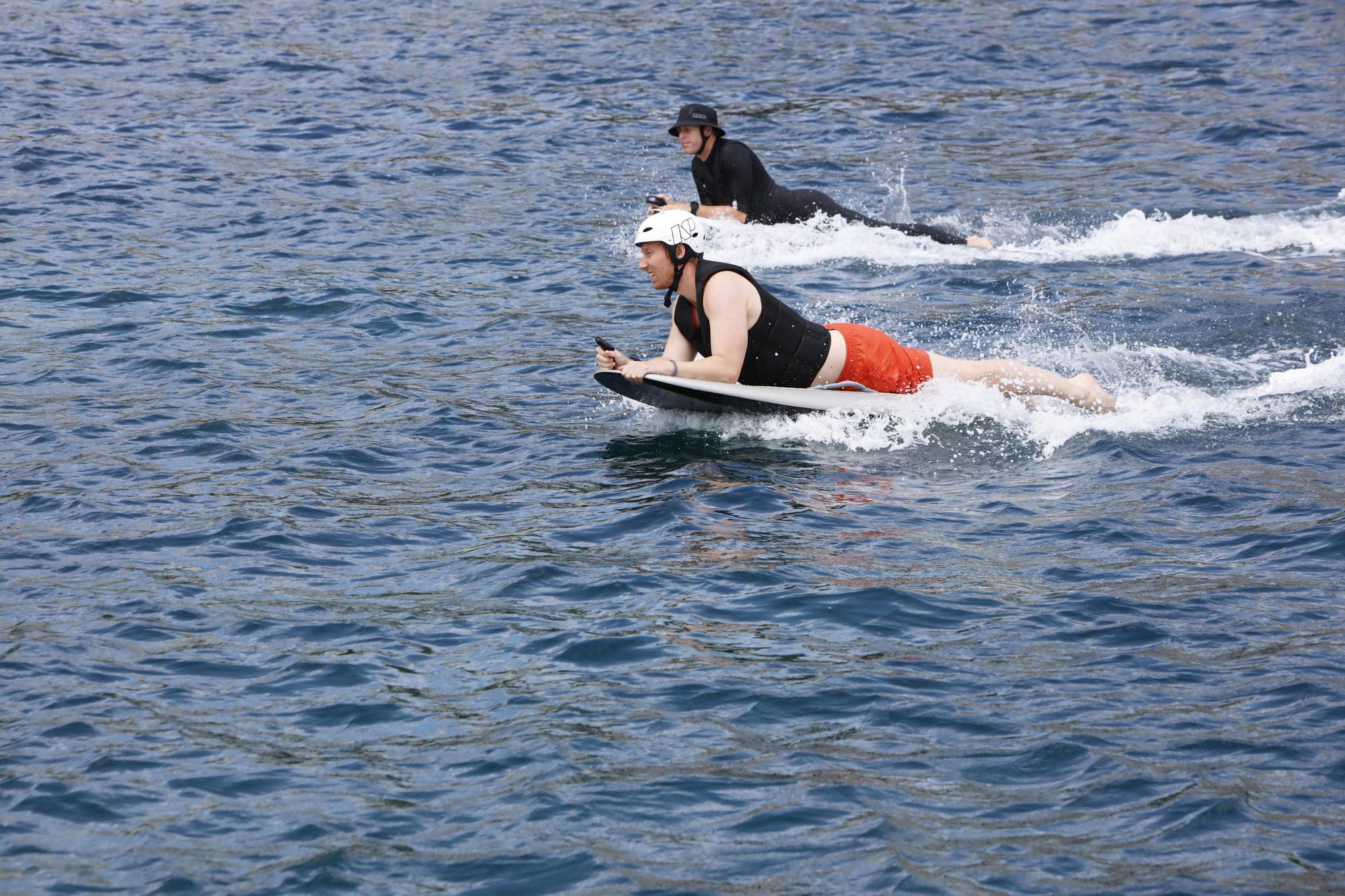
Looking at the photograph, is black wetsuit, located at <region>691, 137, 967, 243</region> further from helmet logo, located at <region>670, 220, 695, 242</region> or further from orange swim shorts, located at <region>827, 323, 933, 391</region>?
helmet logo, located at <region>670, 220, 695, 242</region>

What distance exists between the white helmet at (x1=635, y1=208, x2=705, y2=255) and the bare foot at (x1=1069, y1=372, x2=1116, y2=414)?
2996 mm

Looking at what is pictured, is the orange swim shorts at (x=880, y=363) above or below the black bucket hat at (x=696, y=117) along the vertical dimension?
below

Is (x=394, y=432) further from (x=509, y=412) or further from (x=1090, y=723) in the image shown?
(x=1090, y=723)

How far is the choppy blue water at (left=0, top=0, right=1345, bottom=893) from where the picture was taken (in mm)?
5645

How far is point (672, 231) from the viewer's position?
30.8ft

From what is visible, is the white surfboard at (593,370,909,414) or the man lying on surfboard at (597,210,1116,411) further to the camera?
the white surfboard at (593,370,909,414)

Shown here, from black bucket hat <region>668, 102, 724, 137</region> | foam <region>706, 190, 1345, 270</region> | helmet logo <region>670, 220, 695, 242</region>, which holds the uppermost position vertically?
black bucket hat <region>668, 102, 724, 137</region>

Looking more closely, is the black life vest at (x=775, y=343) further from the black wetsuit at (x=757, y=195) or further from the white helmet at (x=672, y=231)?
the black wetsuit at (x=757, y=195)

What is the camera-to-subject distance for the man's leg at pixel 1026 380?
33.7 feet

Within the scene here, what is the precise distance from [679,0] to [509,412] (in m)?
21.6

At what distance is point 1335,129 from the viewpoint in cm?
1992

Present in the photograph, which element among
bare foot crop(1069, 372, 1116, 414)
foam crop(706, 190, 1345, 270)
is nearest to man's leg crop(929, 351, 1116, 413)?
bare foot crop(1069, 372, 1116, 414)

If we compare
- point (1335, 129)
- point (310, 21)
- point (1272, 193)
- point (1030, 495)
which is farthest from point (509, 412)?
point (310, 21)

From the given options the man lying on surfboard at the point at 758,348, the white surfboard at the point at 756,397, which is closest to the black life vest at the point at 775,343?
the man lying on surfboard at the point at 758,348
